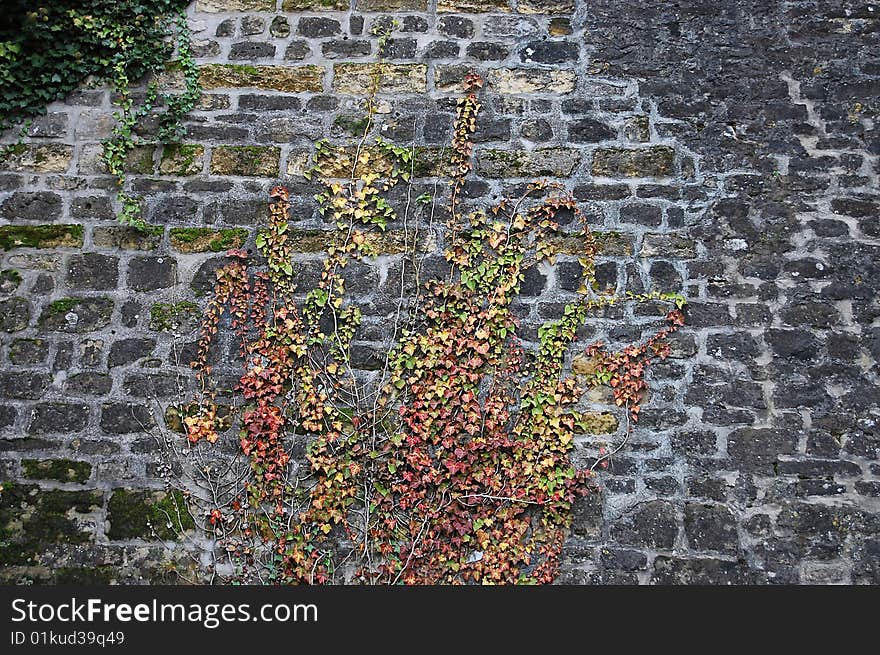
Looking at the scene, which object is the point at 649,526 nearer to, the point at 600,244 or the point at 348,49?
the point at 600,244

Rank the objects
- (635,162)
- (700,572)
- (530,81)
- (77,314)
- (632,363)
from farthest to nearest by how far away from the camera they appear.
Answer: (530,81), (635,162), (77,314), (632,363), (700,572)

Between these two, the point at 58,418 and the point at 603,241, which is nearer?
the point at 58,418

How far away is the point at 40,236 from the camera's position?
3.99 m

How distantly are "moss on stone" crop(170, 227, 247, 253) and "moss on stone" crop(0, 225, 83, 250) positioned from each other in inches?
21.1

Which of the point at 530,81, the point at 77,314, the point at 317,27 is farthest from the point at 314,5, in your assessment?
the point at 77,314

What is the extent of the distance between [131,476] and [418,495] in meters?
1.45

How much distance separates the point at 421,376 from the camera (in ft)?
12.5

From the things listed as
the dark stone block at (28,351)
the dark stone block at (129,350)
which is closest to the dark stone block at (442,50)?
the dark stone block at (129,350)

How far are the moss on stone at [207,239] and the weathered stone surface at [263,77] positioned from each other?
84cm

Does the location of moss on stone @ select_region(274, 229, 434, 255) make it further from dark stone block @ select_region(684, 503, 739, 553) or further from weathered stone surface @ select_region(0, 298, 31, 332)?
dark stone block @ select_region(684, 503, 739, 553)

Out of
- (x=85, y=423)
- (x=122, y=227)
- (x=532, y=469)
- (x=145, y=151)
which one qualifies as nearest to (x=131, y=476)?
(x=85, y=423)

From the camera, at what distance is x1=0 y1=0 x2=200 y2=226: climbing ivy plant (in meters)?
4.02

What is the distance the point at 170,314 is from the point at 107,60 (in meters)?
1.49

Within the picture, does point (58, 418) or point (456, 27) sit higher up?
point (456, 27)
